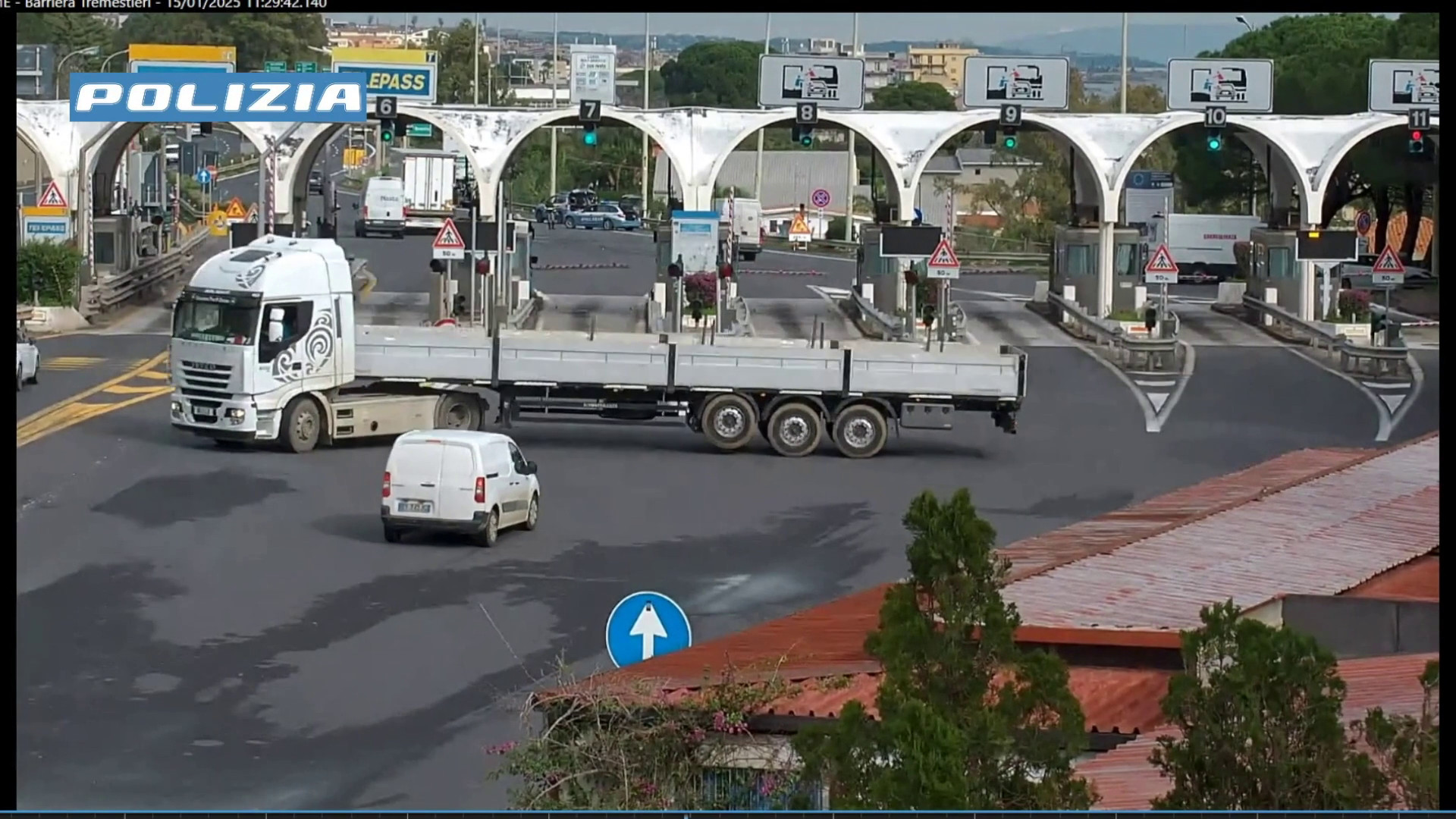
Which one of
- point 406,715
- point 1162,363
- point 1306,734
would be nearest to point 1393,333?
point 1162,363

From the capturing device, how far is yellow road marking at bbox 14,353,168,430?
107 ft

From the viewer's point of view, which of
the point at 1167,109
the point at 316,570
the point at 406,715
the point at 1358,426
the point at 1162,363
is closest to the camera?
the point at 406,715

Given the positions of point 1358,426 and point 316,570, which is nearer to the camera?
point 316,570

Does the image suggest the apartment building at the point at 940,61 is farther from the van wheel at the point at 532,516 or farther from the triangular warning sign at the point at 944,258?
the van wheel at the point at 532,516

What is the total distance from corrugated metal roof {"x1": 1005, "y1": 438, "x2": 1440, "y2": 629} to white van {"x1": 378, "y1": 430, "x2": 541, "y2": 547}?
9.85 m

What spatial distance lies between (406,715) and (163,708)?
82.3 inches

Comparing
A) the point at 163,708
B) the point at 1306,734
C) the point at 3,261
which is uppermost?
the point at 3,261

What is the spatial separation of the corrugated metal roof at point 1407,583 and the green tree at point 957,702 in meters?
5.71

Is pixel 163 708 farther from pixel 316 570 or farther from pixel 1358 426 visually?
pixel 1358 426

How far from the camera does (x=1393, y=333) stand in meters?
42.7

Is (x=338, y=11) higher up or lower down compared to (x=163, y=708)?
higher up

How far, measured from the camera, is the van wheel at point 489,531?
2438cm

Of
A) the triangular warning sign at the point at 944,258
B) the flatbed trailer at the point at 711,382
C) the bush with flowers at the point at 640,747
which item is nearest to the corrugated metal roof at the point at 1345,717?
the bush with flowers at the point at 640,747

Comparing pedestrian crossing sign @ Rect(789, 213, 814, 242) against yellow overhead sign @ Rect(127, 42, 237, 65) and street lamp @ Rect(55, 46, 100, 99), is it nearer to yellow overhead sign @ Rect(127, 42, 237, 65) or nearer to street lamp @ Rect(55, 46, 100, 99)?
street lamp @ Rect(55, 46, 100, 99)
